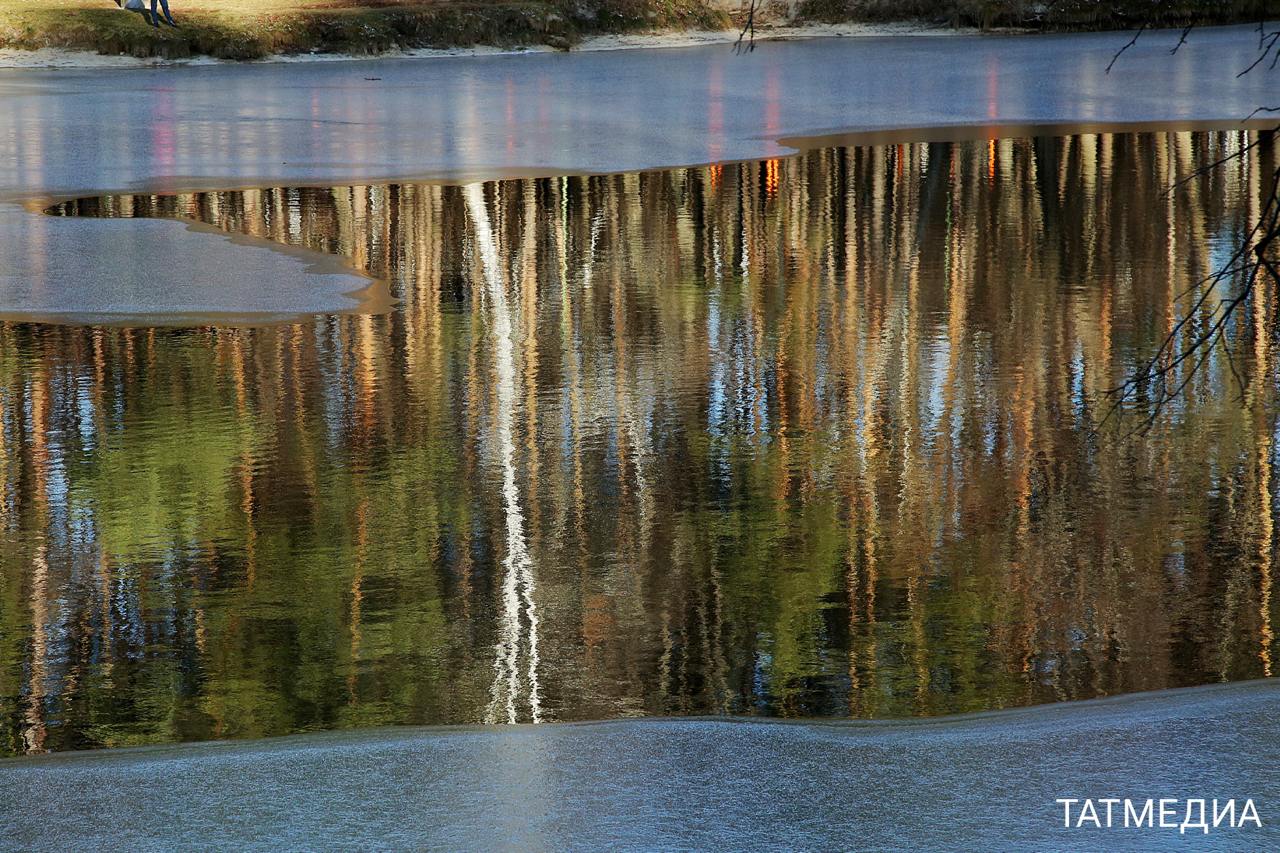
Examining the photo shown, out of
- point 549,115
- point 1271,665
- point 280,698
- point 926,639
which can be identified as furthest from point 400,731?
point 549,115

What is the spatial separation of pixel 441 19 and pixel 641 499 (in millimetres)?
36252

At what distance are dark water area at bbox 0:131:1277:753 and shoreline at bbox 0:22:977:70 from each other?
84.3ft

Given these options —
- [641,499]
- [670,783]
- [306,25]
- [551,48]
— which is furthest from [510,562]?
[551,48]

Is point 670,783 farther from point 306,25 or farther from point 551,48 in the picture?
point 551,48

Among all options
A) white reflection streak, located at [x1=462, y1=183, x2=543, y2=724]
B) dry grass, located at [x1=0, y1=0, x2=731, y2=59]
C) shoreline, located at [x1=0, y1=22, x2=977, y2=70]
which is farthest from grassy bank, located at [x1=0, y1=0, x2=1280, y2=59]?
white reflection streak, located at [x1=462, y1=183, x2=543, y2=724]

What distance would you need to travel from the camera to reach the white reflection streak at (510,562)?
5.39m

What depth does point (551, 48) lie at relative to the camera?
140 feet

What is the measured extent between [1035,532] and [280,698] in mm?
2891

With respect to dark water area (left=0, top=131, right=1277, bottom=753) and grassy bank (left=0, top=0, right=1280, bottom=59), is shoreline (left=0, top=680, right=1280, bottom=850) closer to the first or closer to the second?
dark water area (left=0, top=131, right=1277, bottom=753)

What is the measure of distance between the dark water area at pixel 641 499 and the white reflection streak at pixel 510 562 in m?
0.02

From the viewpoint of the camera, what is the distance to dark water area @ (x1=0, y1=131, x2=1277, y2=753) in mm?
5496

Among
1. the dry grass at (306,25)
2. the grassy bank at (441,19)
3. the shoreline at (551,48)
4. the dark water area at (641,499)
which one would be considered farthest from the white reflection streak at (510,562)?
the dry grass at (306,25)

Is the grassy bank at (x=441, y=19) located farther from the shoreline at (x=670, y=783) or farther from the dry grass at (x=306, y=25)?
the shoreline at (x=670, y=783)

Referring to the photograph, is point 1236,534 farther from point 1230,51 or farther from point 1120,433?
point 1230,51
